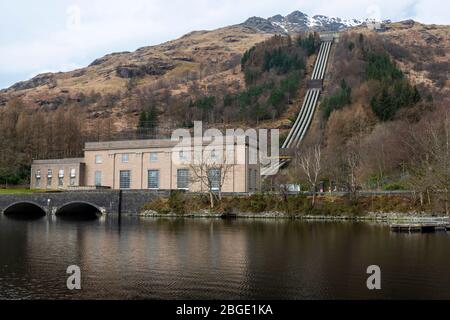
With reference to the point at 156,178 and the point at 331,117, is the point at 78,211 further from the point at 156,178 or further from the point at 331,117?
the point at 331,117

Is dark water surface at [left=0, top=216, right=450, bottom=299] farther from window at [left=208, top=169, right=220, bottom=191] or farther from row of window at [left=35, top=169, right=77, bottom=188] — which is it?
Result: row of window at [left=35, top=169, right=77, bottom=188]

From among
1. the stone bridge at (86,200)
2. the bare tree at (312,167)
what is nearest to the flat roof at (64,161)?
the stone bridge at (86,200)

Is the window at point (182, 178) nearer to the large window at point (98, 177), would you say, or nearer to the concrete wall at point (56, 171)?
the large window at point (98, 177)

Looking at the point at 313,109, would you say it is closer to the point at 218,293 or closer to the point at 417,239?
the point at 417,239

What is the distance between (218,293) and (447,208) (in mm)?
35491

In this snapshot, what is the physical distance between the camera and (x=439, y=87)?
13612cm

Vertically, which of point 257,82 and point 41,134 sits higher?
point 257,82

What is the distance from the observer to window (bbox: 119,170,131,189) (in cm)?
7306

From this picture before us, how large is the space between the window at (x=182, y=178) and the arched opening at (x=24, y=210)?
57.7 feet

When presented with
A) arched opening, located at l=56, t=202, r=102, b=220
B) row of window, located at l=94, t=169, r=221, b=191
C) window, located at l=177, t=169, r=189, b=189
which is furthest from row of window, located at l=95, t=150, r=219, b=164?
arched opening, located at l=56, t=202, r=102, b=220

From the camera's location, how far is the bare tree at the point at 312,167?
54634 millimetres

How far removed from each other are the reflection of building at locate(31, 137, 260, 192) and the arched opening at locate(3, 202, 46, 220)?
18.6ft

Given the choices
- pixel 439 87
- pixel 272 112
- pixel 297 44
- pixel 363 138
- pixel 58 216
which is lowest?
pixel 58 216

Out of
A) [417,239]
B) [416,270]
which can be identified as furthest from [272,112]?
[416,270]
